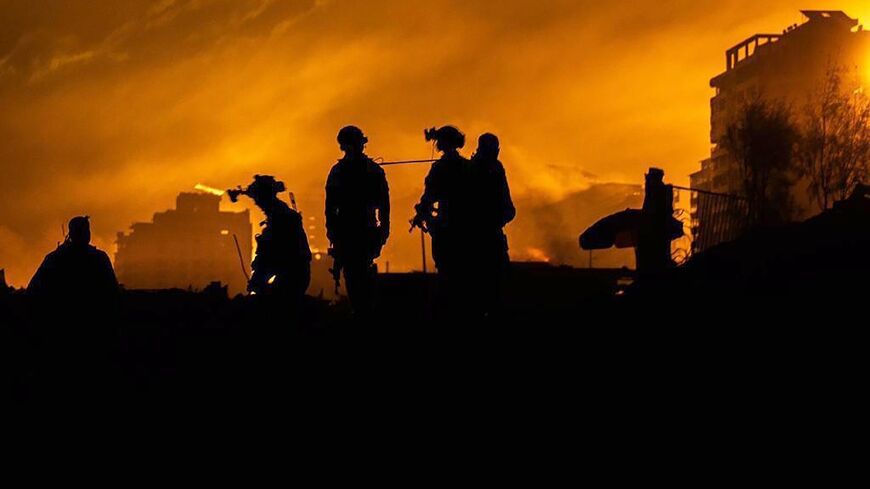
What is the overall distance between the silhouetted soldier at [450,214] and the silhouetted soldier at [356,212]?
62cm

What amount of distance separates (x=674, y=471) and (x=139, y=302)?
16.5 metres

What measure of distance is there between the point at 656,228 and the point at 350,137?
996 cm

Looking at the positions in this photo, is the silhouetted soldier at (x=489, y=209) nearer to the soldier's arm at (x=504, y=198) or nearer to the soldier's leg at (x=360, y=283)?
the soldier's arm at (x=504, y=198)

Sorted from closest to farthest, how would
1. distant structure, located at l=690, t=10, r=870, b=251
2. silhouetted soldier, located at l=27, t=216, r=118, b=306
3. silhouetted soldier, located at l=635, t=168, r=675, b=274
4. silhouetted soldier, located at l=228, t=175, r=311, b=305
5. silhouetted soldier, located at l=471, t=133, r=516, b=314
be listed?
1. silhouetted soldier, located at l=27, t=216, r=118, b=306
2. silhouetted soldier, located at l=471, t=133, r=516, b=314
3. silhouetted soldier, located at l=228, t=175, r=311, b=305
4. silhouetted soldier, located at l=635, t=168, r=675, b=274
5. distant structure, located at l=690, t=10, r=870, b=251

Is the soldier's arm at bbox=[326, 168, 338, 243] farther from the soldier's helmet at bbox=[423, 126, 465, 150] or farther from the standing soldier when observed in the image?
the standing soldier

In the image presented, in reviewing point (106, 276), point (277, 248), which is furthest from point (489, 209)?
point (106, 276)

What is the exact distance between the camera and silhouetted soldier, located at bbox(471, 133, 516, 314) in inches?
527

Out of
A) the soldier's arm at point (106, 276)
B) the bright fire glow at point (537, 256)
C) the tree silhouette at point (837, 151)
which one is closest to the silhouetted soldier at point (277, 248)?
the soldier's arm at point (106, 276)

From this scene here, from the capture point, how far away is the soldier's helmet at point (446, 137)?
13.4m

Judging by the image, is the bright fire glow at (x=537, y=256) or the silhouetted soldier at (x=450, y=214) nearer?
the silhouetted soldier at (x=450, y=214)

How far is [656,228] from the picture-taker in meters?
22.6

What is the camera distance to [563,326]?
46.9 ft

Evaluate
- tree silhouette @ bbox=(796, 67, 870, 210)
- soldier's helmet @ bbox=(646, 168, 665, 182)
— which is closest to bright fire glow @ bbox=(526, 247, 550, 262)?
tree silhouette @ bbox=(796, 67, 870, 210)

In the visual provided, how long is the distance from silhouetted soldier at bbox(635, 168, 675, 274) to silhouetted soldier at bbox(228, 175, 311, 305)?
981cm
